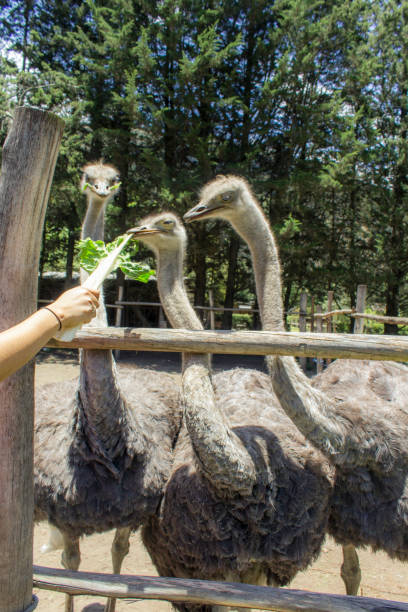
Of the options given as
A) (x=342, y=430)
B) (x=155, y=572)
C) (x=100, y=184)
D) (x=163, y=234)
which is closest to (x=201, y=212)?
(x=163, y=234)

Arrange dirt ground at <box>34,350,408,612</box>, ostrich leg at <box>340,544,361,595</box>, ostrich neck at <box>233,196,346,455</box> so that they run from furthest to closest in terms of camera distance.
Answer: dirt ground at <box>34,350,408,612</box> < ostrich leg at <box>340,544,361,595</box> < ostrich neck at <box>233,196,346,455</box>

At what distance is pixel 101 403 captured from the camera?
233cm

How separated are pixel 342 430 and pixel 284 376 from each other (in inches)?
16.8

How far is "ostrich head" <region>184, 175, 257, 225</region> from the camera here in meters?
2.58

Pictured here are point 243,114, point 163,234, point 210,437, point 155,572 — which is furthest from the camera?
point 243,114

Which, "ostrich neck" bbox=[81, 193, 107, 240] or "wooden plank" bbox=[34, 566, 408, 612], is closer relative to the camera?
"wooden plank" bbox=[34, 566, 408, 612]

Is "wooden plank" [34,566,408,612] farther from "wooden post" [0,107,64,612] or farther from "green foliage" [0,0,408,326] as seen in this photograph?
"green foliage" [0,0,408,326]

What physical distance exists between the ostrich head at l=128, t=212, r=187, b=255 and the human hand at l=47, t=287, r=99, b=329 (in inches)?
62.1

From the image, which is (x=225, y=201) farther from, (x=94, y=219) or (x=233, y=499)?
(x=233, y=499)

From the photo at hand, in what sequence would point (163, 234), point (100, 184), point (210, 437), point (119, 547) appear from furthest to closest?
1. point (100, 184)
2. point (119, 547)
3. point (163, 234)
4. point (210, 437)

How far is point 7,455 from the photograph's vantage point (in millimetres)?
1243

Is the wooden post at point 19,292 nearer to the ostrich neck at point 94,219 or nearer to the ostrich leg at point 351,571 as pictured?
the ostrich neck at point 94,219

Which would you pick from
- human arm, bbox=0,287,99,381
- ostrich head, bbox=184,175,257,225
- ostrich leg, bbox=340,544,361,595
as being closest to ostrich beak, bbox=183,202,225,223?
ostrich head, bbox=184,175,257,225

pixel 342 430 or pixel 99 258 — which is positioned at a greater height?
pixel 99 258
